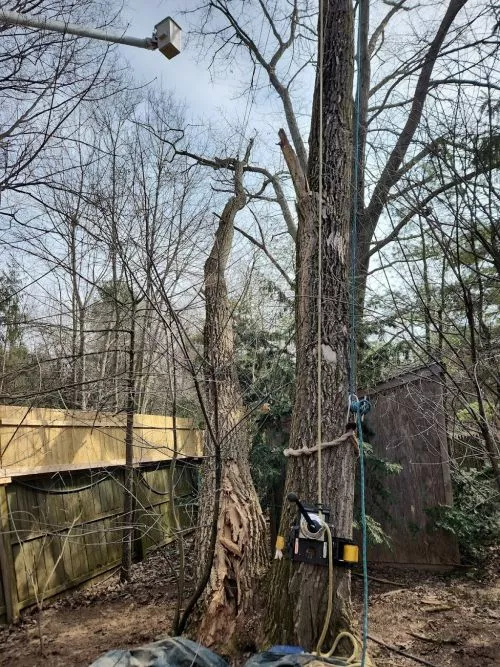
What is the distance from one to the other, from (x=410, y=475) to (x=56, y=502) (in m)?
4.52

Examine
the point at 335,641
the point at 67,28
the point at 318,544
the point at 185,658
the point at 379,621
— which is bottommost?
the point at 379,621

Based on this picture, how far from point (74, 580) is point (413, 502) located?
4.39 meters

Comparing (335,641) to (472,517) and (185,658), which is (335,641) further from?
(472,517)

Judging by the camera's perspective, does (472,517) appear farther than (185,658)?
Yes

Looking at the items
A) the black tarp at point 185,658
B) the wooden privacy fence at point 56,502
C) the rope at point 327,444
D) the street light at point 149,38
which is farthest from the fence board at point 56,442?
the street light at point 149,38

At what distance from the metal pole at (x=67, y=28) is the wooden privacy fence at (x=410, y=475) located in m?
4.69

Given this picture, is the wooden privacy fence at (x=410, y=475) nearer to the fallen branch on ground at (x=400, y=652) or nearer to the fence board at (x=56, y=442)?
the fallen branch on ground at (x=400, y=652)

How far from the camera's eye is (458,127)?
383 centimetres

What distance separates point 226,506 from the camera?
199 inches

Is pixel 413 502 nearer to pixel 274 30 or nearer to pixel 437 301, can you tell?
pixel 437 301

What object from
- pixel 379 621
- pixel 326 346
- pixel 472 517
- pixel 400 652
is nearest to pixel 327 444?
pixel 326 346

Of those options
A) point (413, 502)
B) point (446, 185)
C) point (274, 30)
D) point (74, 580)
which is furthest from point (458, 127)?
point (274, 30)

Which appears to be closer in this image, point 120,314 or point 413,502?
point 413,502

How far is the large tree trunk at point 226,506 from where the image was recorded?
4.15m
